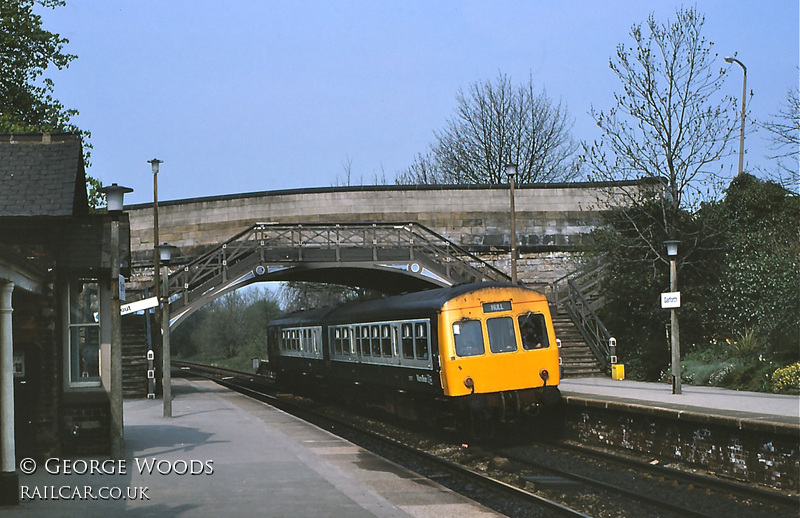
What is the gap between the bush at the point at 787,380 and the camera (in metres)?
18.0

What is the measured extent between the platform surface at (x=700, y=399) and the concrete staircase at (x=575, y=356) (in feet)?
9.47

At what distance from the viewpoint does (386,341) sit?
20.0 metres

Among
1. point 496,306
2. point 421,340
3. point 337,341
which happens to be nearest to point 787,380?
point 496,306

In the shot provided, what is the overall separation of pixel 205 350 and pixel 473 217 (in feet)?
145

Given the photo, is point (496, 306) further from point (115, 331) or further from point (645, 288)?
point (645, 288)

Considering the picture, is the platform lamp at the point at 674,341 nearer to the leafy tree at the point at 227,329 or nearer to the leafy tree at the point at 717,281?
the leafy tree at the point at 717,281

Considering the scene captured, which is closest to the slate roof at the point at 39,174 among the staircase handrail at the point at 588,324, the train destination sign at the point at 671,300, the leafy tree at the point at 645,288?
the train destination sign at the point at 671,300

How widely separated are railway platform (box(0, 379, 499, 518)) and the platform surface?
16.9ft

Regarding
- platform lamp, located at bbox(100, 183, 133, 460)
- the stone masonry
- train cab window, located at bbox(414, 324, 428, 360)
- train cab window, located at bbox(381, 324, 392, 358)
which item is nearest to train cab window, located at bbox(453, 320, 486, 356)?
train cab window, located at bbox(414, 324, 428, 360)

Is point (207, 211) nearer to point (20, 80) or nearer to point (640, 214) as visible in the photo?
point (20, 80)

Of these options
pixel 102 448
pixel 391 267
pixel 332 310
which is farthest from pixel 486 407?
pixel 391 267

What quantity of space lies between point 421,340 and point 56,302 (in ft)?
23.4

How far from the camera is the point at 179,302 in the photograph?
96.0ft

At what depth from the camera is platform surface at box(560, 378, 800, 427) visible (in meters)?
13.9
